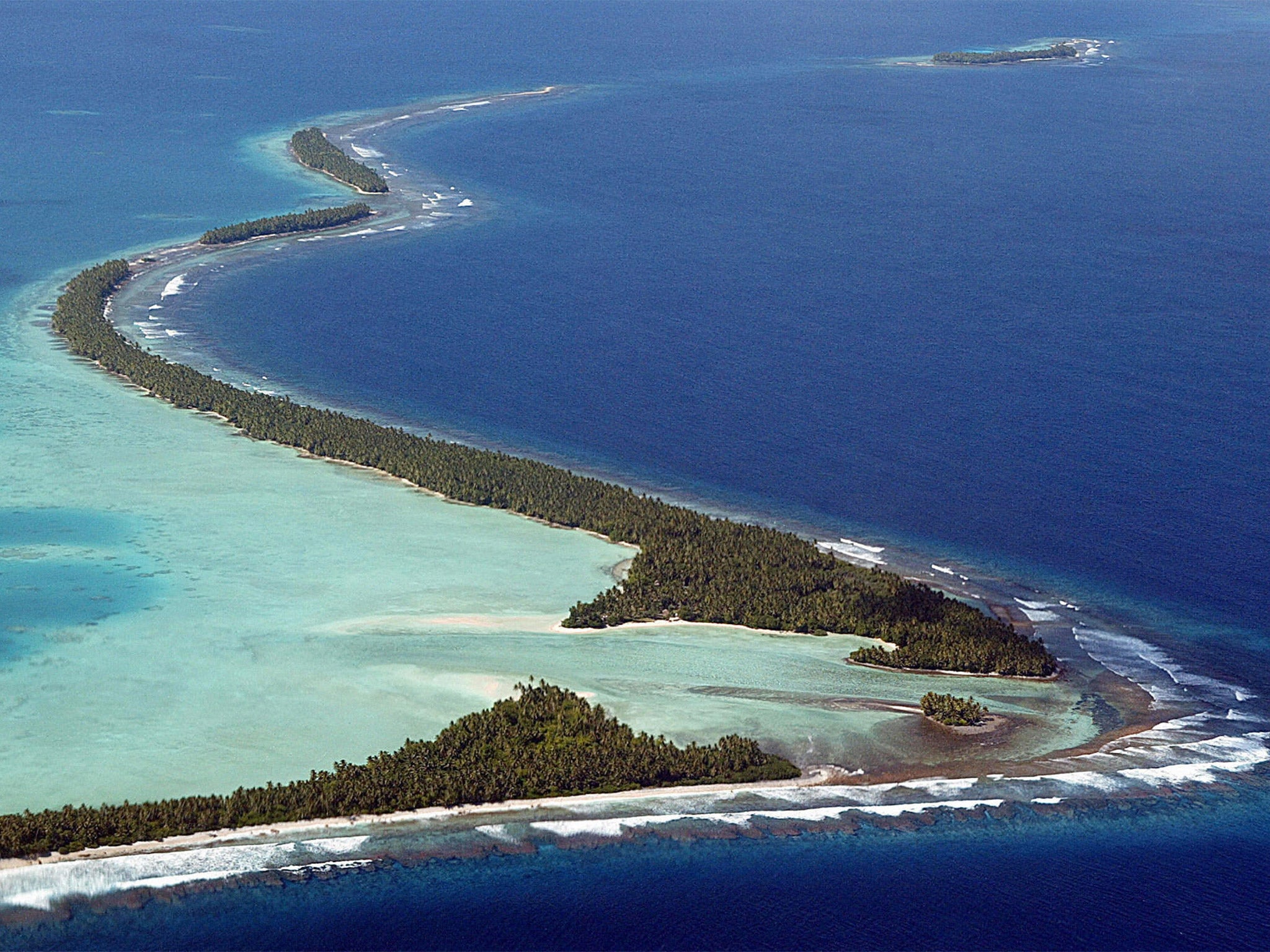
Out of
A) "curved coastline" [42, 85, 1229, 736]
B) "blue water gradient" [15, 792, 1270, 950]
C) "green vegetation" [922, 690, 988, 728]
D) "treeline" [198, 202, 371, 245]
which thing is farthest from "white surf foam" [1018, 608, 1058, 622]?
"treeline" [198, 202, 371, 245]

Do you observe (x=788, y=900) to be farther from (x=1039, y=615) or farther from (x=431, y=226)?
(x=431, y=226)

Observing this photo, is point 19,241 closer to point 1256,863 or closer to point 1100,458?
point 1100,458

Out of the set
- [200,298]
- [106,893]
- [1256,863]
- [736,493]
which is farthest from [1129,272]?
[106,893]

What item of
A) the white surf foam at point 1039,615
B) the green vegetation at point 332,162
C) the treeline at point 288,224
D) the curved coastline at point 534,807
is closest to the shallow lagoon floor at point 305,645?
the curved coastline at point 534,807

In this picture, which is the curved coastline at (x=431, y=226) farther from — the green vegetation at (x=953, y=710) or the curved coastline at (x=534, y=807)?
the curved coastline at (x=534, y=807)

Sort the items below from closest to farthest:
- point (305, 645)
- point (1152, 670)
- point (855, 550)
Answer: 1. point (305, 645)
2. point (1152, 670)
3. point (855, 550)

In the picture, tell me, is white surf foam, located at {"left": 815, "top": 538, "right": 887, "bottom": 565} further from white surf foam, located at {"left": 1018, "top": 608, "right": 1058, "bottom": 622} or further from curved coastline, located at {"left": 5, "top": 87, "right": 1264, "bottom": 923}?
curved coastline, located at {"left": 5, "top": 87, "right": 1264, "bottom": 923}

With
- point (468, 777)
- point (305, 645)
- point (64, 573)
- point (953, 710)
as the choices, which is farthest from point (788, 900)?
point (64, 573)
